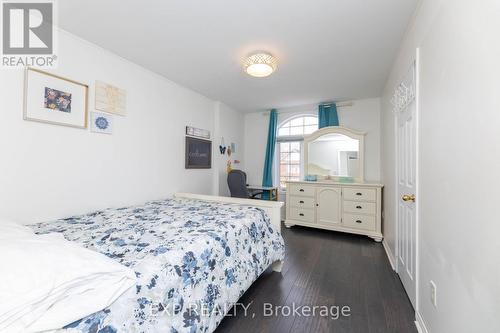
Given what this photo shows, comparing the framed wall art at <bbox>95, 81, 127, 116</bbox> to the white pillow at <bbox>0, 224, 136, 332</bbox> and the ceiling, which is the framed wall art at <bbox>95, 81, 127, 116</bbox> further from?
the white pillow at <bbox>0, 224, 136, 332</bbox>

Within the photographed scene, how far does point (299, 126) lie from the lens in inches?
172

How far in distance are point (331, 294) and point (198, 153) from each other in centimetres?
262

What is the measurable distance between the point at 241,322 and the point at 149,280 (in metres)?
0.89

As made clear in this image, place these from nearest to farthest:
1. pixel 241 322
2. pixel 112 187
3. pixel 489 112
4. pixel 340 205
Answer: pixel 489 112 < pixel 241 322 < pixel 112 187 < pixel 340 205

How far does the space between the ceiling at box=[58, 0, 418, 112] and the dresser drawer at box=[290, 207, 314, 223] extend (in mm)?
2076

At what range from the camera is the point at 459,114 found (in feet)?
3.25

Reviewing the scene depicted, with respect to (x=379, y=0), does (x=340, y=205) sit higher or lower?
lower

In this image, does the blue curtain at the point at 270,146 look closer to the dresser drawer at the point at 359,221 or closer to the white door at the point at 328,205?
the white door at the point at 328,205

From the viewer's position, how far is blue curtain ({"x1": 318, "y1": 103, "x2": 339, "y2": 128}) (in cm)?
387

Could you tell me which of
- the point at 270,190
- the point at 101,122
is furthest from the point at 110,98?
the point at 270,190

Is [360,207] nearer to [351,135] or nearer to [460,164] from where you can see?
[351,135]

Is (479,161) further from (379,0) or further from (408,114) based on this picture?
(379,0)

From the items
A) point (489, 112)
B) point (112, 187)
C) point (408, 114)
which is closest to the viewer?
point (489, 112)

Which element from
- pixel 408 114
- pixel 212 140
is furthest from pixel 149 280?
pixel 212 140
